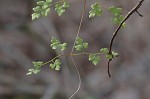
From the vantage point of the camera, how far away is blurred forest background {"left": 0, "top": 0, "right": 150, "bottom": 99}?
359 cm

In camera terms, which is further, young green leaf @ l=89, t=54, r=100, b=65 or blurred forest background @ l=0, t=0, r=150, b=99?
blurred forest background @ l=0, t=0, r=150, b=99

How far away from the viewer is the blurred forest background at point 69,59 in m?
3.59

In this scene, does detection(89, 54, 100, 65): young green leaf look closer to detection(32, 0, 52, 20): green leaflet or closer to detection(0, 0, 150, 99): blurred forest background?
detection(32, 0, 52, 20): green leaflet

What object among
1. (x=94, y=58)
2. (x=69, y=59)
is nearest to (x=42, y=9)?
(x=94, y=58)

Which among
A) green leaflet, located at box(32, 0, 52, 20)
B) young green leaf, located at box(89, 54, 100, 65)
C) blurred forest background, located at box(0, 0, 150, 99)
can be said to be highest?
blurred forest background, located at box(0, 0, 150, 99)

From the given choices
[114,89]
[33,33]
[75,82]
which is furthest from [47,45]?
[114,89]

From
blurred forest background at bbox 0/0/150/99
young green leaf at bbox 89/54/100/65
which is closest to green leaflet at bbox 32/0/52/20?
young green leaf at bbox 89/54/100/65

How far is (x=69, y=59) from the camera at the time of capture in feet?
11.2

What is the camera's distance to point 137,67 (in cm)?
394

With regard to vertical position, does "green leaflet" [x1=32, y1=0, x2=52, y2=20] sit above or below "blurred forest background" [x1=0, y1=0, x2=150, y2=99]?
below

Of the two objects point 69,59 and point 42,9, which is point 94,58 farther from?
point 69,59

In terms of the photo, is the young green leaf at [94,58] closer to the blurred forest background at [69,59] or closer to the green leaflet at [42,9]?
the green leaflet at [42,9]

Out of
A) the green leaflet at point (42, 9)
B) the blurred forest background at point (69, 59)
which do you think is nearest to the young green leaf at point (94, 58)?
the green leaflet at point (42, 9)

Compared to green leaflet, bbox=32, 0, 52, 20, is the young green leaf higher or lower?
lower
